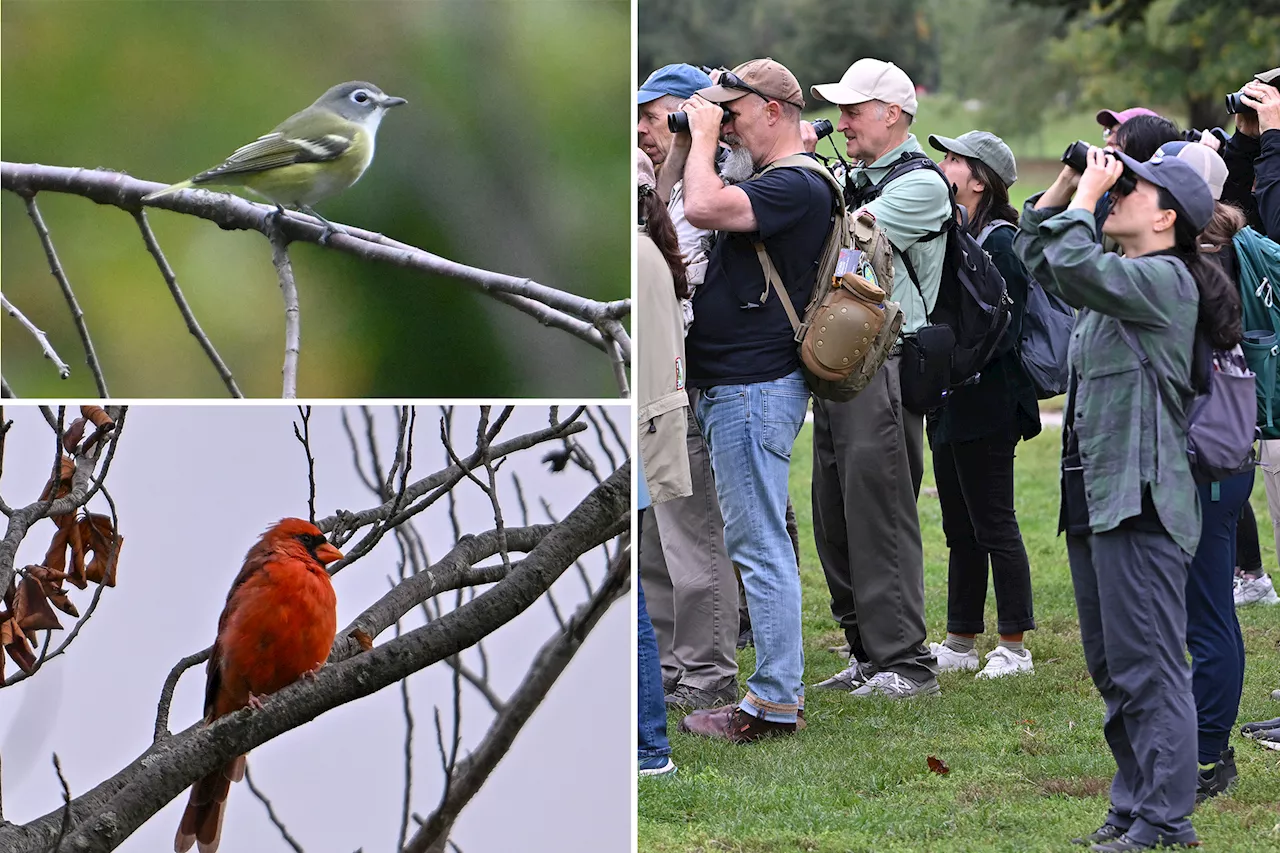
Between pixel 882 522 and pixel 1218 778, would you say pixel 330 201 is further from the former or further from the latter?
pixel 882 522

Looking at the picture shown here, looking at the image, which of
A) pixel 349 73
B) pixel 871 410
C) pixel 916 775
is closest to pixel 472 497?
pixel 349 73

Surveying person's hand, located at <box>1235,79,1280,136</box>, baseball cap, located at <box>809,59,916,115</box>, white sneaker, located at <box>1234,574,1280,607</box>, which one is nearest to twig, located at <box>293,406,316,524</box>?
baseball cap, located at <box>809,59,916,115</box>

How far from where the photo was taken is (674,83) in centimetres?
474

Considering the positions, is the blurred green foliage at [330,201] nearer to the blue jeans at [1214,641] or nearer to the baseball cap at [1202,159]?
the baseball cap at [1202,159]

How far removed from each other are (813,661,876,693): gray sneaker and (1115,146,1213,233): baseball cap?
2221 millimetres

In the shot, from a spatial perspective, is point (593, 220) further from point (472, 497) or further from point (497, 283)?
point (472, 497)

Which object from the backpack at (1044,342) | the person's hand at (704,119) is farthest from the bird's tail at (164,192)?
the backpack at (1044,342)

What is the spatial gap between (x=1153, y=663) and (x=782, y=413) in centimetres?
125

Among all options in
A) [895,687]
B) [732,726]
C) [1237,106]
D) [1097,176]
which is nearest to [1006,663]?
[895,687]

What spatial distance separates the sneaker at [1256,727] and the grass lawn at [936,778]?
0.07 meters

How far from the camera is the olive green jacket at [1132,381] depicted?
3250 millimetres

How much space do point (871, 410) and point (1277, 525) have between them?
5.06ft

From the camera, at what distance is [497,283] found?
2373 millimetres

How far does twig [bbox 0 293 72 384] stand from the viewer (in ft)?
7.72
